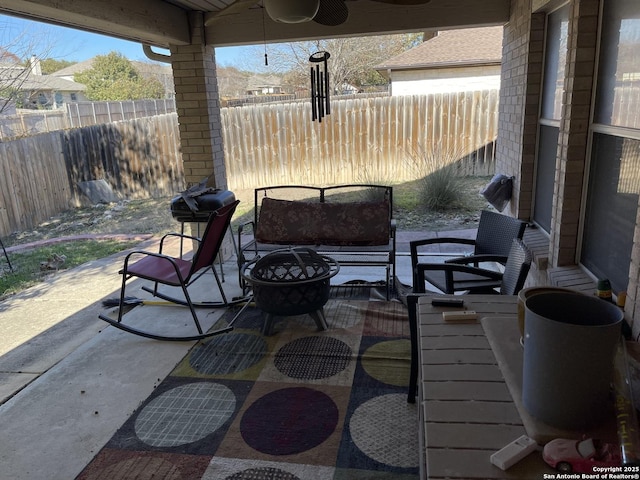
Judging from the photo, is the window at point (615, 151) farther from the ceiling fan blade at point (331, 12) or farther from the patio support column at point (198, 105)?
the patio support column at point (198, 105)

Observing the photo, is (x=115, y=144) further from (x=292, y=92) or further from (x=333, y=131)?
(x=292, y=92)

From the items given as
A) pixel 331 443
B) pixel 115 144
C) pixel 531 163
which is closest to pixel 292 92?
pixel 115 144

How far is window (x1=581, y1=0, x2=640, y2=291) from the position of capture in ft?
6.94

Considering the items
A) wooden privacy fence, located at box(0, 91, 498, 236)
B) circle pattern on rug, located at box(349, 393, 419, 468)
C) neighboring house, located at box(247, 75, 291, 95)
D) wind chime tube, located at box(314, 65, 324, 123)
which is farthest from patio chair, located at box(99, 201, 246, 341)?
neighboring house, located at box(247, 75, 291, 95)

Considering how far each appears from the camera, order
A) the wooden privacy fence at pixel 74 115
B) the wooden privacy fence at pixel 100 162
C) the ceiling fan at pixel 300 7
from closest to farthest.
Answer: the ceiling fan at pixel 300 7, the wooden privacy fence at pixel 100 162, the wooden privacy fence at pixel 74 115

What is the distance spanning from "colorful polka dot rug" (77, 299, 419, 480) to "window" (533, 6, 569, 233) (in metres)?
1.36

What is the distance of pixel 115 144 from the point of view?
30.5ft

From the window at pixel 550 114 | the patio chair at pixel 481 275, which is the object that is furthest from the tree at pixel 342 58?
the patio chair at pixel 481 275

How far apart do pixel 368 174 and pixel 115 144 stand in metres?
4.91

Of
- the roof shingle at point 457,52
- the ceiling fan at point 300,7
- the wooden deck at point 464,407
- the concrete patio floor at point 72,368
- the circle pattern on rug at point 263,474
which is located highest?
the roof shingle at point 457,52

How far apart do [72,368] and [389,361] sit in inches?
76.2

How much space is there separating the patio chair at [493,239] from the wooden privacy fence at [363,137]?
4.71 metres

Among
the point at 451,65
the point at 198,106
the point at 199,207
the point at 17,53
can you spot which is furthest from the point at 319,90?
the point at 451,65

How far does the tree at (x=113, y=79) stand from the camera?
23078 mm
